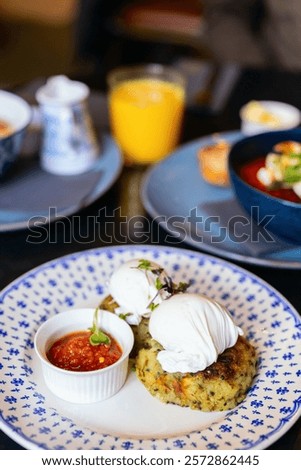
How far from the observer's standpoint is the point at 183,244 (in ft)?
4.25

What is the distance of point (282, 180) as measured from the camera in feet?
4.17

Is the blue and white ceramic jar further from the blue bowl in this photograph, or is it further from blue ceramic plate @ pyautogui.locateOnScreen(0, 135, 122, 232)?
the blue bowl

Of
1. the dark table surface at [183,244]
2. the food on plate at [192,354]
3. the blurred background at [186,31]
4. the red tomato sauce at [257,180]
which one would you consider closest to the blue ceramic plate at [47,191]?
the dark table surface at [183,244]

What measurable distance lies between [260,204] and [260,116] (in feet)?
1.49

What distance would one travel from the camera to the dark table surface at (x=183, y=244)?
117cm

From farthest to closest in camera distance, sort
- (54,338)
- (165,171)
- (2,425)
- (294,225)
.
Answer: (165,171) < (294,225) < (54,338) < (2,425)

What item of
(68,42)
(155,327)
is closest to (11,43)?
(68,42)

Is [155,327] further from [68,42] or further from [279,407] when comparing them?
[68,42]

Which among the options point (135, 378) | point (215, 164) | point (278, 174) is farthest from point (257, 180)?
point (135, 378)

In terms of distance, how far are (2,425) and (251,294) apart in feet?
1.54

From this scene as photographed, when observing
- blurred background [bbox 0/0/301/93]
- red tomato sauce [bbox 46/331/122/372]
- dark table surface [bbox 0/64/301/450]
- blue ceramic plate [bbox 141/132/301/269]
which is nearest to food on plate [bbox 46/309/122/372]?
red tomato sauce [bbox 46/331/122/372]

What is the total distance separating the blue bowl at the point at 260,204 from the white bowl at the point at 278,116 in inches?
8.3

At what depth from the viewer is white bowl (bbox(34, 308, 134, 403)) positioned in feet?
2.95

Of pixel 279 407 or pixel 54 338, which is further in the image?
pixel 54 338
